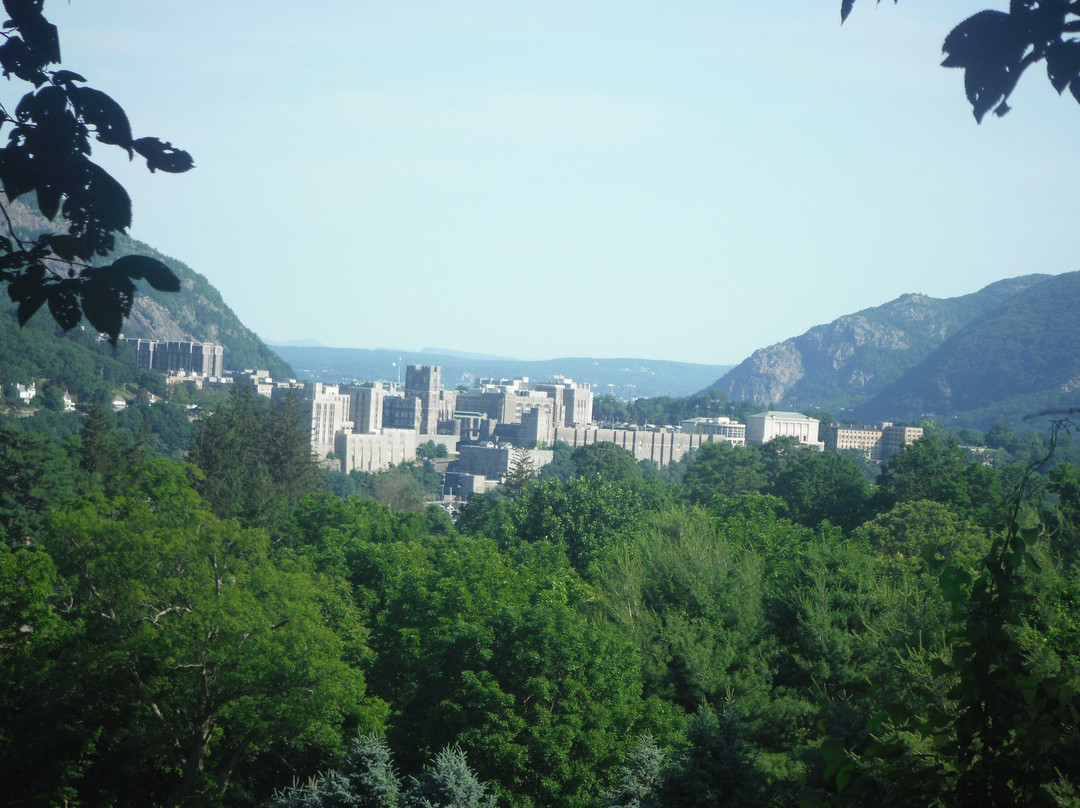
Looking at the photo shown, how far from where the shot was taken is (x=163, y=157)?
358 cm

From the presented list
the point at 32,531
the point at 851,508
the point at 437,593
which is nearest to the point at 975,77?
the point at 437,593

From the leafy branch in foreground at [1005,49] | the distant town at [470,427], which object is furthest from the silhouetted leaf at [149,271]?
the distant town at [470,427]

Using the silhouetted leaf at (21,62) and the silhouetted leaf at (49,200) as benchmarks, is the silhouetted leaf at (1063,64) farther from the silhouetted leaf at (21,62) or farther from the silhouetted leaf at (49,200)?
the silhouetted leaf at (21,62)

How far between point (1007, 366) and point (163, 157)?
150714 mm

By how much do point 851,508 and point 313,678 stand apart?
36232 millimetres

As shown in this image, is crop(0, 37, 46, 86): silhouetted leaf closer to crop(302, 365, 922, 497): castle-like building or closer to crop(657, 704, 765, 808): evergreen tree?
crop(657, 704, 765, 808): evergreen tree

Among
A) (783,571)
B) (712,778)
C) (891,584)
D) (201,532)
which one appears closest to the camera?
(712,778)

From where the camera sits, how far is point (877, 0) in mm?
3307

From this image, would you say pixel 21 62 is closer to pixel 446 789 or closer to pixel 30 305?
pixel 30 305

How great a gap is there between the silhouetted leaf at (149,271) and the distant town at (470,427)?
356 feet

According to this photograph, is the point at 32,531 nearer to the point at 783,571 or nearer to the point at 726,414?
the point at 783,571

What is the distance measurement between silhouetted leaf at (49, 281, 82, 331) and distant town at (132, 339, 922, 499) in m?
108

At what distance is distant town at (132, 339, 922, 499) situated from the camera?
12681cm

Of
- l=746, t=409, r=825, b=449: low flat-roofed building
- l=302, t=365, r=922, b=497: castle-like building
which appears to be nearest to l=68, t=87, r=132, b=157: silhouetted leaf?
l=302, t=365, r=922, b=497: castle-like building
